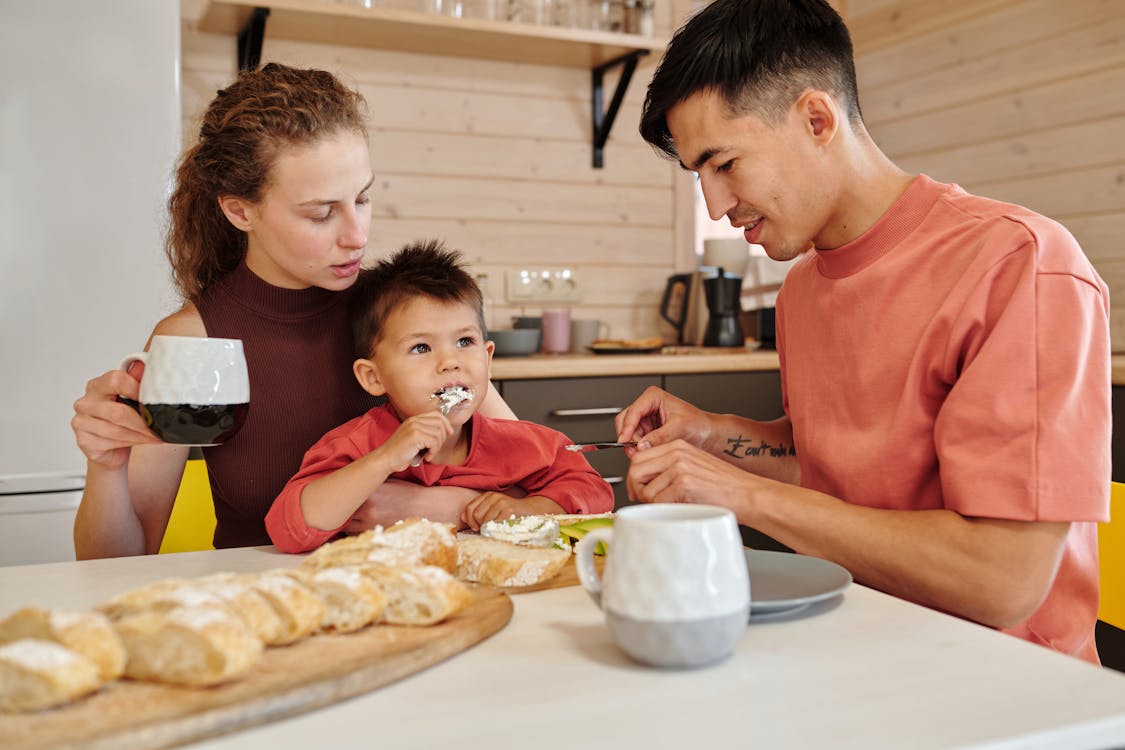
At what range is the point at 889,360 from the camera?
124 centimetres

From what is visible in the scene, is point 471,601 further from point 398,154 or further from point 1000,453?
point 398,154

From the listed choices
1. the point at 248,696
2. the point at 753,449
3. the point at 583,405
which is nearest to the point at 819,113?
the point at 753,449

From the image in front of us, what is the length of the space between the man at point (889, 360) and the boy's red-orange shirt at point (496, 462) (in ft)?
0.37

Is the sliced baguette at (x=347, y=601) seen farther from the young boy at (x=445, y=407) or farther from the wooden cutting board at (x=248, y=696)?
the young boy at (x=445, y=407)

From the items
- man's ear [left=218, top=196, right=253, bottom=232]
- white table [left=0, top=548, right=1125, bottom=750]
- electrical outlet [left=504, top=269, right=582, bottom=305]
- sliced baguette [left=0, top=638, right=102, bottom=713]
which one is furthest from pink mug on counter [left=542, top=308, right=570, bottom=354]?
sliced baguette [left=0, top=638, right=102, bottom=713]

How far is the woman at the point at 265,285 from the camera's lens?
1.48m

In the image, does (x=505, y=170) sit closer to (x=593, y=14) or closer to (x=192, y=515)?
(x=593, y=14)

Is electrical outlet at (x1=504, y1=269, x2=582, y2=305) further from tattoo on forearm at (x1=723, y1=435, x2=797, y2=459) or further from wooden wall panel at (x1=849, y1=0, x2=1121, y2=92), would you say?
tattoo on forearm at (x1=723, y1=435, x2=797, y2=459)

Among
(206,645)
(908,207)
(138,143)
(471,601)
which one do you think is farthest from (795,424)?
(138,143)

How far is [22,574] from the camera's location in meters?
1.12

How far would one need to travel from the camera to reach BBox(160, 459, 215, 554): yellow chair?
5.47 feet

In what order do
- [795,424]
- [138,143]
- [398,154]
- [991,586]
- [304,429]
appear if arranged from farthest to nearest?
[398,154] → [138,143] → [304,429] → [795,424] → [991,586]

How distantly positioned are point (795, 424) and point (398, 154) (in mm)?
2217

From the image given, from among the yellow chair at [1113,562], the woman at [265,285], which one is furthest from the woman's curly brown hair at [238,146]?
the yellow chair at [1113,562]
